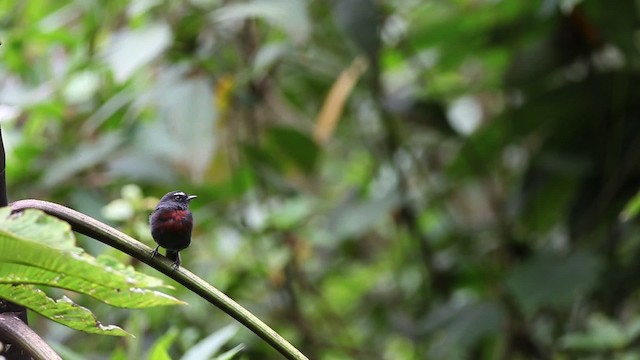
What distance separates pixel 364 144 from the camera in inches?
82.4

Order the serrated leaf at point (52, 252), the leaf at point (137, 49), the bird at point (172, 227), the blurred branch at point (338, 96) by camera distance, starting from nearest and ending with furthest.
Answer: the serrated leaf at point (52, 252) < the bird at point (172, 227) < the leaf at point (137, 49) < the blurred branch at point (338, 96)

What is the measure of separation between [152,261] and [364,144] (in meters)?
1.65

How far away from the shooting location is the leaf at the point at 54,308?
0.46m

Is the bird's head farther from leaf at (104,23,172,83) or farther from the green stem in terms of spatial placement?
leaf at (104,23,172,83)

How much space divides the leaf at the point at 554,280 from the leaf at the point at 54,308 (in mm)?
1096

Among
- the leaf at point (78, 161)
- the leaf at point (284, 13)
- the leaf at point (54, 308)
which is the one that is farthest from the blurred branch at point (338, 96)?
the leaf at point (54, 308)

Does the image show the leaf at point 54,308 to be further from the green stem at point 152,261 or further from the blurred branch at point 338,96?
the blurred branch at point 338,96

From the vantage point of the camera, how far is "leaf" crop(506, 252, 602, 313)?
1486 mm

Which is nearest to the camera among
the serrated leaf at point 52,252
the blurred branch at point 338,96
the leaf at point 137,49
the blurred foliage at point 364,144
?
the serrated leaf at point 52,252

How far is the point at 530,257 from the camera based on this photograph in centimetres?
163

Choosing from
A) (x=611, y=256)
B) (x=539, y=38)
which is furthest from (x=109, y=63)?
(x=611, y=256)

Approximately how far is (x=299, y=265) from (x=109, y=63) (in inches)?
27.7

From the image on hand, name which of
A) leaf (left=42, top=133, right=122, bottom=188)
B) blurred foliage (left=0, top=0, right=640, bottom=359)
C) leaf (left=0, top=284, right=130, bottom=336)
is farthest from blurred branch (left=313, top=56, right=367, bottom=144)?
leaf (left=0, top=284, right=130, bottom=336)

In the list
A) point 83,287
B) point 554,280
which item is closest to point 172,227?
point 83,287
